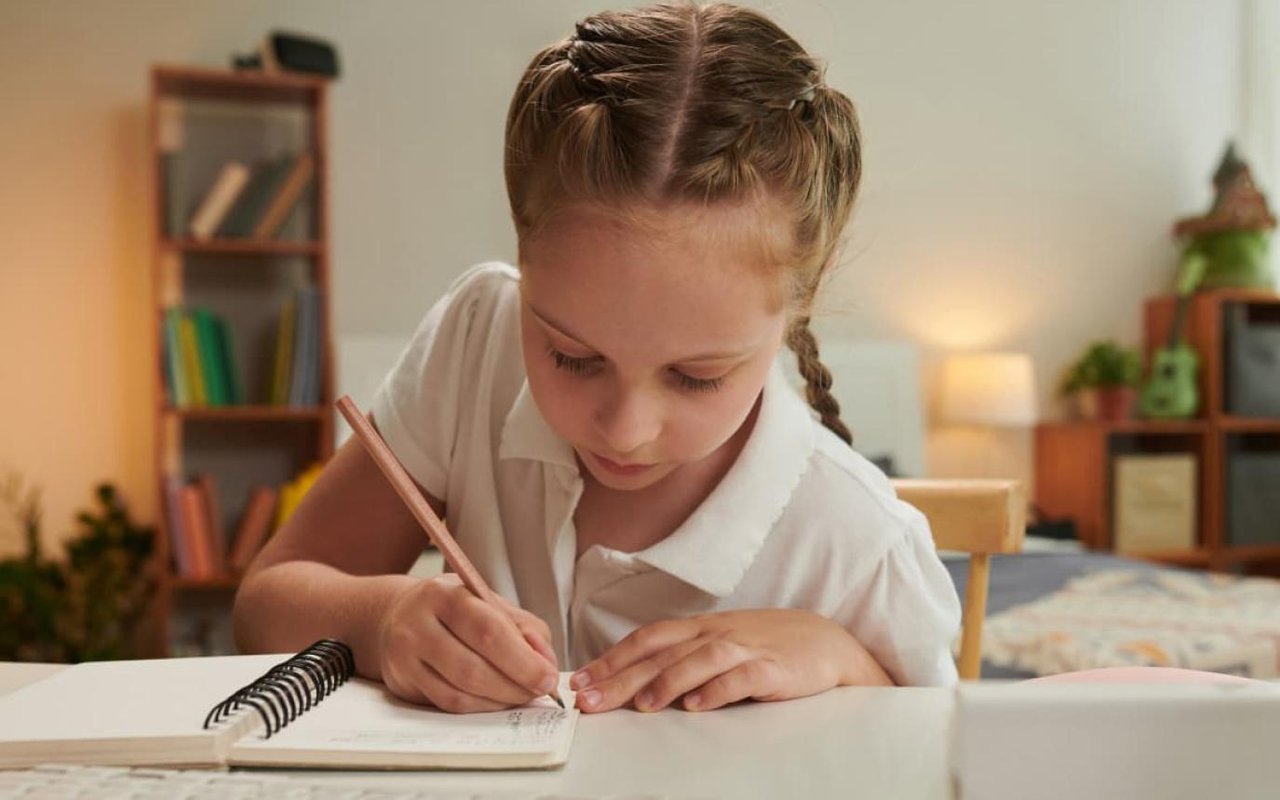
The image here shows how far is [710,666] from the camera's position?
0.76 metres

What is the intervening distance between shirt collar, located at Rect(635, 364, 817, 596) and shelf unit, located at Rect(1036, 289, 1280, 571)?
3.71m

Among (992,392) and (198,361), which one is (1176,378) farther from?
(198,361)

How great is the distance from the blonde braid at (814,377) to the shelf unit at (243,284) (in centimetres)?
268

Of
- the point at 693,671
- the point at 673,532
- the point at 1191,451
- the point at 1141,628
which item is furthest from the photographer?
the point at 1191,451

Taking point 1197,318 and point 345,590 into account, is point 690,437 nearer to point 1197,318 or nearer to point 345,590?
point 345,590

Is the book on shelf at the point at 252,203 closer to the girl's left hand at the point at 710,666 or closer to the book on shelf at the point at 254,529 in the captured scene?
the book on shelf at the point at 254,529

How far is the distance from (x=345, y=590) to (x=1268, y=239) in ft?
15.6

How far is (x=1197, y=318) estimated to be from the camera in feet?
15.3

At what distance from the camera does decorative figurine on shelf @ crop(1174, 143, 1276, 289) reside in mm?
4496

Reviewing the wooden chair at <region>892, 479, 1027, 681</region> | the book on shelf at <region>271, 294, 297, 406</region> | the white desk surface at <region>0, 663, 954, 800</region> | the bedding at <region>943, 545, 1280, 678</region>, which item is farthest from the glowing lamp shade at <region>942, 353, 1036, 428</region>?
the white desk surface at <region>0, 663, 954, 800</region>

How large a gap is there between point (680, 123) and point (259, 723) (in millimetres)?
444

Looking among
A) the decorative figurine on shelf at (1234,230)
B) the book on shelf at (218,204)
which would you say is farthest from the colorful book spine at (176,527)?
the decorative figurine on shelf at (1234,230)

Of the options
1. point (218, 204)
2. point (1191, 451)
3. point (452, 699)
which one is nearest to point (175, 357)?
point (218, 204)

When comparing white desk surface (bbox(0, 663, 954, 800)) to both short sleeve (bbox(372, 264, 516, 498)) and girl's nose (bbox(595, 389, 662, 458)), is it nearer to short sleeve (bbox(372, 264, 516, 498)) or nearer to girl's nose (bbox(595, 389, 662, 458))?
girl's nose (bbox(595, 389, 662, 458))
